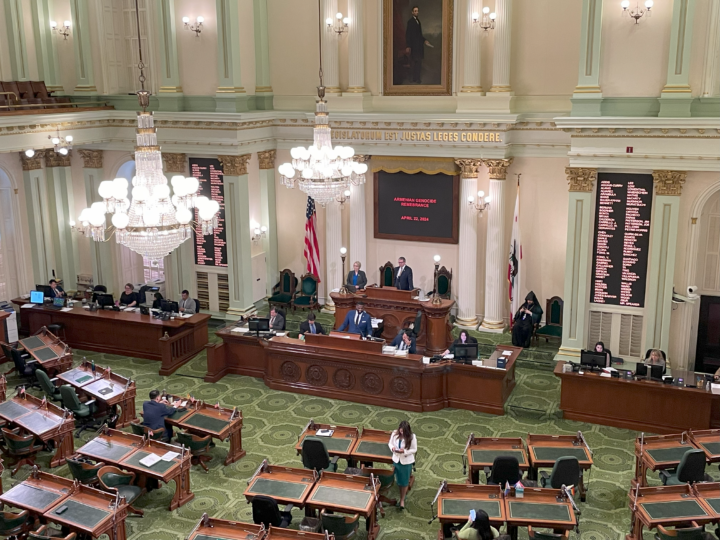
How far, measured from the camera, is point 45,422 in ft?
37.2

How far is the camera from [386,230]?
18.0 metres

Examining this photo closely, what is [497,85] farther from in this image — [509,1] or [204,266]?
[204,266]

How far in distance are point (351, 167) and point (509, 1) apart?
611 centimetres

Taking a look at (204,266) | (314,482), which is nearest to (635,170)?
(314,482)

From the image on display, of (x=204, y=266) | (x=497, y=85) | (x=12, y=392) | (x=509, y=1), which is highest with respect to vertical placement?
(x=509, y=1)

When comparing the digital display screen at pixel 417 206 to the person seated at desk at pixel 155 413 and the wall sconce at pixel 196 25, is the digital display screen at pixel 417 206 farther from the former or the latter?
the person seated at desk at pixel 155 413

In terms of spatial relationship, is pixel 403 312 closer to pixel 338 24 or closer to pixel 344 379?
pixel 344 379

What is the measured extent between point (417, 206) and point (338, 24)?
486cm

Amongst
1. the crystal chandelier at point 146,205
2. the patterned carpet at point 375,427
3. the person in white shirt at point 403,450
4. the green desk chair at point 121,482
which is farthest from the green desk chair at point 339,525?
the crystal chandelier at point 146,205

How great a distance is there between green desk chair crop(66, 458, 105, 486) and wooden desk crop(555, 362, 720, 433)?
25.7 feet

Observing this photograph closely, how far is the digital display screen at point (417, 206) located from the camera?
17.2 meters

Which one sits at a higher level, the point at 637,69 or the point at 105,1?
the point at 105,1

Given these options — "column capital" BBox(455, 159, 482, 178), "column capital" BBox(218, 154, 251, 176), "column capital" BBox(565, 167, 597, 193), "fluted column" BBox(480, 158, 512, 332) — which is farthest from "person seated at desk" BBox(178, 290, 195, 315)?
"column capital" BBox(565, 167, 597, 193)

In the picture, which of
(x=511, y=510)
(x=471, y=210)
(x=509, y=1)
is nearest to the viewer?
(x=511, y=510)
